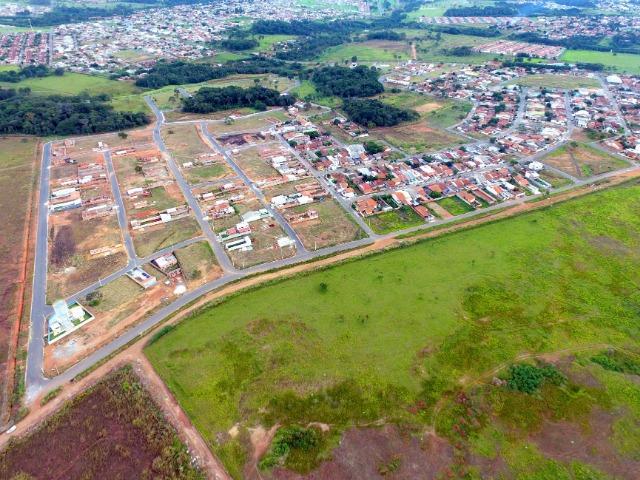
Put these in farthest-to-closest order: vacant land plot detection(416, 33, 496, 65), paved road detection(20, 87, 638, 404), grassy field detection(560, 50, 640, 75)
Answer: vacant land plot detection(416, 33, 496, 65), grassy field detection(560, 50, 640, 75), paved road detection(20, 87, 638, 404)

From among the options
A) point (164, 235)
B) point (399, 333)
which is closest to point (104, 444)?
point (399, 333)

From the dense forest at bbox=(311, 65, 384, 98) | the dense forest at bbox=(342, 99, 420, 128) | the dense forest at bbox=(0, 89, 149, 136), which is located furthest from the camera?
the dense forest at bbox=(311, 65, 384, 98)

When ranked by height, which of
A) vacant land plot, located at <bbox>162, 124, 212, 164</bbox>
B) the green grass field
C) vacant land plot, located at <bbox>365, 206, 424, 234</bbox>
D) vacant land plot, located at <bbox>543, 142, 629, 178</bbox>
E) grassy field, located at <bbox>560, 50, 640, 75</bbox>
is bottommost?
the green grass field

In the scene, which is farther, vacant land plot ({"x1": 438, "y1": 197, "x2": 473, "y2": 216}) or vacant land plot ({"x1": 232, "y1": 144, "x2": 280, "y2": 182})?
vacant land plot ({"x1": 232, "y1": 144, "x2": 280, "y2": 182})

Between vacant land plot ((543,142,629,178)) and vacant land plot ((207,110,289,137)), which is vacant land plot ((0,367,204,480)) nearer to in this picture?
vacant land plot ((207,110,289,137))

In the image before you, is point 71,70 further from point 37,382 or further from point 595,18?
point 595,18

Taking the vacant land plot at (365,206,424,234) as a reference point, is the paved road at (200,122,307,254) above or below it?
below

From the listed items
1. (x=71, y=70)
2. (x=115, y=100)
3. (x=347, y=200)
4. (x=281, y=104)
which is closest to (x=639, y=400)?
(x=347, y=200)

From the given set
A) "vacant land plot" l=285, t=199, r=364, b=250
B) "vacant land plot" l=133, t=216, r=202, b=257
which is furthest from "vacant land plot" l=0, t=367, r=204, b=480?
"vacant land plot" l=285, t=199, r=364, b=250
